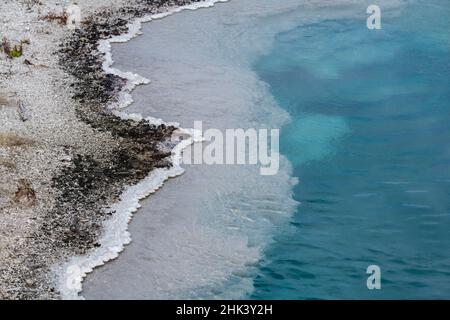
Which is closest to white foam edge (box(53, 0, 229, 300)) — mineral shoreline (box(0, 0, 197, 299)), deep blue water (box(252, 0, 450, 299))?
mineral shoreline (box(0, 0, 197, 299))

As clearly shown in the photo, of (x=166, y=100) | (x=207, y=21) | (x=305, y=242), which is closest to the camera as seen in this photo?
(x=305, y=242)

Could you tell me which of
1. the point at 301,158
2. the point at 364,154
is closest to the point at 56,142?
the point at 301,158

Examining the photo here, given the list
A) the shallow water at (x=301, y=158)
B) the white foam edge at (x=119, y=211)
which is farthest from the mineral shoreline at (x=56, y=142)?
the shallow water at (x=301, y=158)

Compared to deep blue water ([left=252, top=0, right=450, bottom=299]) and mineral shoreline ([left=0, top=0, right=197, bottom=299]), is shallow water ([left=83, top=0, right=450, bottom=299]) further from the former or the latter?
mineral shoreline ([left=0, top=0, right=197, bottom=299])

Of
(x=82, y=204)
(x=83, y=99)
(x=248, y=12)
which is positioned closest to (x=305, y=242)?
(x=82, y=204)

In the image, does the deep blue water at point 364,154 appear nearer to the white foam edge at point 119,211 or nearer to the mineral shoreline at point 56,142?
the white foam edge at point 119,211

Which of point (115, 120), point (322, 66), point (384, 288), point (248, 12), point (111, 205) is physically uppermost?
point (248, 12)

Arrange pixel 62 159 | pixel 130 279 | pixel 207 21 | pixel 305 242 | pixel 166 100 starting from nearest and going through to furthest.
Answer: pixel 130 279 < pixel 305 242 < pixel 62 159 < pixel 166 100 < pixel 207 21

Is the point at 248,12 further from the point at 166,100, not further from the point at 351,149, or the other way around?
the point at 351,149
